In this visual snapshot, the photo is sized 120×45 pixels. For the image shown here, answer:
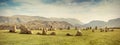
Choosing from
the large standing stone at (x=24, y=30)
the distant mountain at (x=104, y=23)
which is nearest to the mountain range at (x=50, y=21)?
the distant mountain at (x=104, y=23)

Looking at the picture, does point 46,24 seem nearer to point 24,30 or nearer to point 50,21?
point 50,21

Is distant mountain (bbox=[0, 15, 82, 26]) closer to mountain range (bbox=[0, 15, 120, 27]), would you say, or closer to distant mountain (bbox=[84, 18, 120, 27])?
mountain range (bbox=[0, 15, 120, 27])

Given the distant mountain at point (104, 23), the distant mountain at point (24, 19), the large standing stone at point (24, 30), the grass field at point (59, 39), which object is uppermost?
the distant mountain at point (24, 19)

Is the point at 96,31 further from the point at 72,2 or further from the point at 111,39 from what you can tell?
the point at 72,2

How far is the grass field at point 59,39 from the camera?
6.36 metres

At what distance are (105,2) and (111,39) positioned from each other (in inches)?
35.2

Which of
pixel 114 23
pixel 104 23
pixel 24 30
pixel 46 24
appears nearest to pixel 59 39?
pixel 46 24

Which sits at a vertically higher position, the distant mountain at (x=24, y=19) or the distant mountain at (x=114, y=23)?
the distant mountain at (x=24, y=19)

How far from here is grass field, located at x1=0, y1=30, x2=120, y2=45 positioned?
6.36 metres

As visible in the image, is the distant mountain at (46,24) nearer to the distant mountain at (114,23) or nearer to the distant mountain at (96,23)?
the distant mountain at (96,23)

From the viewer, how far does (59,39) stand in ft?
21.1

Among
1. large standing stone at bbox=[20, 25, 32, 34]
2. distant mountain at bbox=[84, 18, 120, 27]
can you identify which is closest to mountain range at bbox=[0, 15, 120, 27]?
distant mountain at bbox=[84, 18, 120, 27]

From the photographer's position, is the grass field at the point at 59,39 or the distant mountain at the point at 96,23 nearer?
the grass field at the point at 59,39

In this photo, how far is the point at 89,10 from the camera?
661 cm
